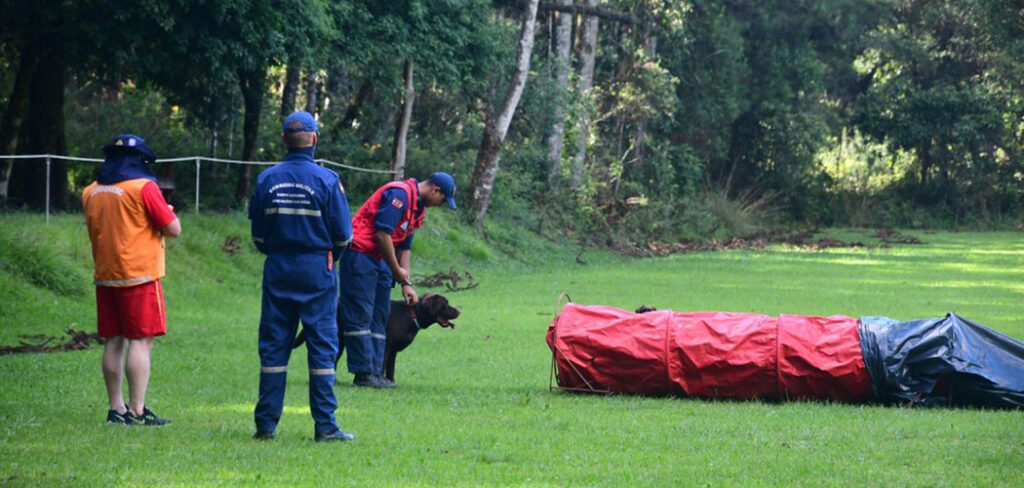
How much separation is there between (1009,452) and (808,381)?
2709mm

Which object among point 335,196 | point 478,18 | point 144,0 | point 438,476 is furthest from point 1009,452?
point 478,18

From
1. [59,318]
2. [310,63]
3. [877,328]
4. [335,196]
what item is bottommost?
[59,318]

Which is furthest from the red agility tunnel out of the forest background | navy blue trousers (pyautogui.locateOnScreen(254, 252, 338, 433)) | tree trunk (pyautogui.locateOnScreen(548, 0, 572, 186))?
tree trunk (pyautogui.locateOnScreen(548, 0, 572, 186))

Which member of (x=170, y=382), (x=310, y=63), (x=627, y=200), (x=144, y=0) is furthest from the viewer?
(x=627, y=200)

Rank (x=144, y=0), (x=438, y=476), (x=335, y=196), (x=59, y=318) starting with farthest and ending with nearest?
(x=144, y=0) → (x=59, y=318) → (x=335, y=196) → (x=438, y=476)

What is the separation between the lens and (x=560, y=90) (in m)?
38.3

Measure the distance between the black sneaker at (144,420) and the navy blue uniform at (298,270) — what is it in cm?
112

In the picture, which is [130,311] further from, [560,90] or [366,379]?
[560,90]

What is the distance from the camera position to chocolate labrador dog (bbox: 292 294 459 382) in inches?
477

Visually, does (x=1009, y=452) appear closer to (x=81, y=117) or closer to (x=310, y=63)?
(x=310, y=63)

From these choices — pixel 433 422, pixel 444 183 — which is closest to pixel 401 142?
pixel 444 183

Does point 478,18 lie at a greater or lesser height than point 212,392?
greater

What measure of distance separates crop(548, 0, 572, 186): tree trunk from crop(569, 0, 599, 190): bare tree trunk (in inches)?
27.1

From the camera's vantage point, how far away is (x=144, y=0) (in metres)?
20.8
